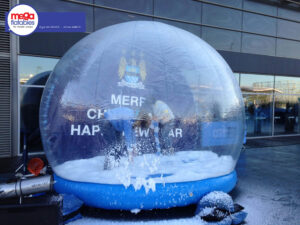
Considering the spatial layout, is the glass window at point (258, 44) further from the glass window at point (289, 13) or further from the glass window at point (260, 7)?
the glass window at point (289, 13)

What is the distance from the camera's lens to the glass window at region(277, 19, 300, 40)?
44.2 ft

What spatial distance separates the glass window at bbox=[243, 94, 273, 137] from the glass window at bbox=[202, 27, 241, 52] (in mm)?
2669

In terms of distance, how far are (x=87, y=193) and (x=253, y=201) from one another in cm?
293

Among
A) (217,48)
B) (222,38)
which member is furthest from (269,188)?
(222,38)

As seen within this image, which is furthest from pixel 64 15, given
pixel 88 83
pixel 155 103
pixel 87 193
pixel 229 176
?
pixel 229 176

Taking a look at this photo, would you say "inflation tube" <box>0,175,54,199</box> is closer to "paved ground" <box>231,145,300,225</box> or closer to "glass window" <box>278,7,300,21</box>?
"paved ground" <box>231,145,300,225</box>

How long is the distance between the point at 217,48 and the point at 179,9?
8.51 ft

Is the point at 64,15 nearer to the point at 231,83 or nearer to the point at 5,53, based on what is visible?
the point at 5,53

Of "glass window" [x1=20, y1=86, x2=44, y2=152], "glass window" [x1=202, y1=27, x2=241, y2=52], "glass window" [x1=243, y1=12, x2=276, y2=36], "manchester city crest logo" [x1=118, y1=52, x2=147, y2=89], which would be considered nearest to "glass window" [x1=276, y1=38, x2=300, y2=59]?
"glass window" [x1=243, y1=12, x2=276, y2=36]

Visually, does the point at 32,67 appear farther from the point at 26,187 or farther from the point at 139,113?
the point at 139,113

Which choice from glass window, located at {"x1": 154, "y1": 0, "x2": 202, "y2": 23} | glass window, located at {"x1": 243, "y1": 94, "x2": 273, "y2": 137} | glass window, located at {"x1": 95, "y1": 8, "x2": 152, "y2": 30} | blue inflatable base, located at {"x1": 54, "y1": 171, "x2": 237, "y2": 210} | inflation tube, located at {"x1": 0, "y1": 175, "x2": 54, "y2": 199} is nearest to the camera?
inflation tube, located at {"x1": 0, "y1": 175, "x2": 54, "y2": 199}

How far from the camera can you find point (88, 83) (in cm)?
388

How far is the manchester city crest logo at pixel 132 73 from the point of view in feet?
12.6

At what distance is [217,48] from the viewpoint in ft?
38.3
